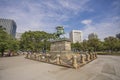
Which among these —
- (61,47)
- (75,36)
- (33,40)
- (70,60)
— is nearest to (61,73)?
(70,60)

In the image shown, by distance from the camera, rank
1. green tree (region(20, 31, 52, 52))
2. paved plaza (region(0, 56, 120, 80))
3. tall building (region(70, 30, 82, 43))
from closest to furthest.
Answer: paved plaza (region(0, 56, 120, 80))
green tree (region(20, 31, 52, 52))
tall building (region(70, 30, 82, 43))

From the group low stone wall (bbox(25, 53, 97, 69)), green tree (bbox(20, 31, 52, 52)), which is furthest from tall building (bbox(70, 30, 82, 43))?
low stone wall (bbox(25, 53, 97, 69))

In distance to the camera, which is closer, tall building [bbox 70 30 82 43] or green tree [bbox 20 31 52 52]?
green tree [bbox 20 31 52 52]

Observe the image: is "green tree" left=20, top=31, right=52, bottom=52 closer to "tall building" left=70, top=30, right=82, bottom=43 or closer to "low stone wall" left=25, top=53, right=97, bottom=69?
"low stone wall" left=25, top=53, right=97, bottom=69

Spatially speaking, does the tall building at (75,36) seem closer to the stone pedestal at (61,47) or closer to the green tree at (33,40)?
the green tree at (33,40)

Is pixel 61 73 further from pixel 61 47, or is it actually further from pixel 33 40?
pixel 33 40

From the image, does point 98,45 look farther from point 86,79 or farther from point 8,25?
point 8,25

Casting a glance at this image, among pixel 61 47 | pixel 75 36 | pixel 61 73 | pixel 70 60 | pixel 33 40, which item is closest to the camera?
pixel 61 73

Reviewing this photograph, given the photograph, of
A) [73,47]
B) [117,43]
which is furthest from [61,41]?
[73,47]

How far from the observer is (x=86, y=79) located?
627 centimetres

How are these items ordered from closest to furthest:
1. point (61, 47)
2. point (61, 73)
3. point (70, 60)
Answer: point (61, 73)
point (70, 60)
point (61, 47)

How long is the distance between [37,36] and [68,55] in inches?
1330

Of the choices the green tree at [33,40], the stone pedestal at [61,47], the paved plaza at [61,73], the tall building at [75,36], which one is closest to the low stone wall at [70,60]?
the paved plaza at [61,73]

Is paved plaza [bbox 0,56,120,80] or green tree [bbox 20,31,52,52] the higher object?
green tree [bbox 20,31,52,52]
